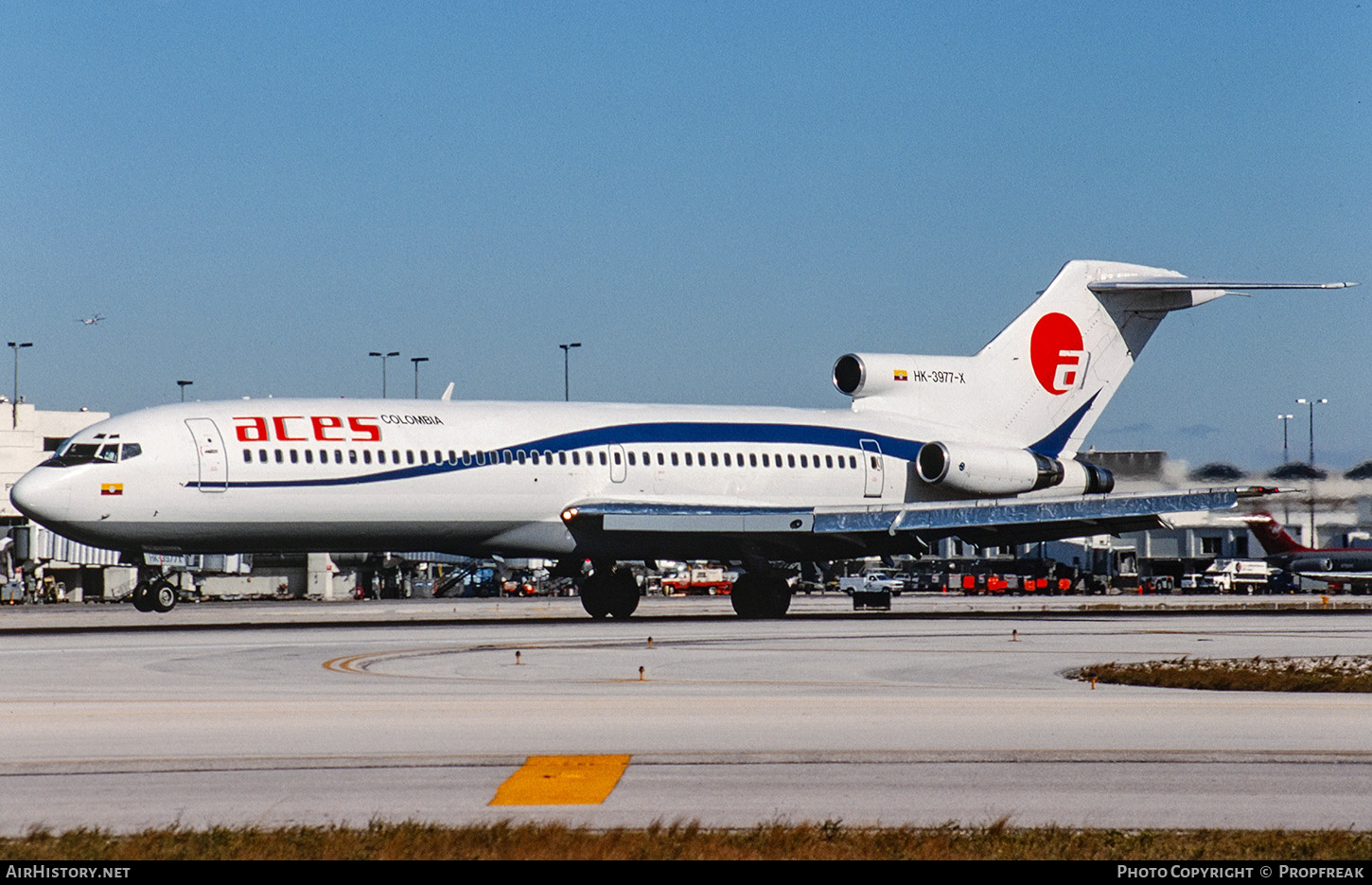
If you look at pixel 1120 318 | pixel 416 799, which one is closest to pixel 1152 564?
pixel 1120 318

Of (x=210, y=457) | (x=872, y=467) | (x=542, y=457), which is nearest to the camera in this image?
(x=210, y=457)

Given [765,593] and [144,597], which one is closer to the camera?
[144,597]

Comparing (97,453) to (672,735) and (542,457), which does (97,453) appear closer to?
(542,457)

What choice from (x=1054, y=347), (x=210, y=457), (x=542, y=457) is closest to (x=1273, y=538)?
(x=1054, y=347)

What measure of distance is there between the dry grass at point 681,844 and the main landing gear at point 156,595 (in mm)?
27763

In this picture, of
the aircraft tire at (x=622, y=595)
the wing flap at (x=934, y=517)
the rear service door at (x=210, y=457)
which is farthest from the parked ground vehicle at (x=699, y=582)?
the rear service door at (x=210, y=457)

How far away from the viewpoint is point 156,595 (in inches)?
1490

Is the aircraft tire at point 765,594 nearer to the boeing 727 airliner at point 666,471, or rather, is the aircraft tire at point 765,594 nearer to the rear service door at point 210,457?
the boeing 727 airliner at point 666,471

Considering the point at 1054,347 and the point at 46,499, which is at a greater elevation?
the point at 1054,347

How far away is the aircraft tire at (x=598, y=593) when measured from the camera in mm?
42906

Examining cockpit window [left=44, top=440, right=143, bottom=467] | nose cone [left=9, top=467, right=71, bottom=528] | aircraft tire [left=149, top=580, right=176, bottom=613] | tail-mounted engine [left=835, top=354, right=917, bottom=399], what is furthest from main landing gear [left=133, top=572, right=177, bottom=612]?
tail-mounted engine [left=835, top=354, right=917, bottom=399]

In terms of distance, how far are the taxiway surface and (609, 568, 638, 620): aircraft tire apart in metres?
12.1

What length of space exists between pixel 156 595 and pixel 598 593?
11.2 meters

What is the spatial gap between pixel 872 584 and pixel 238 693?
196ft
